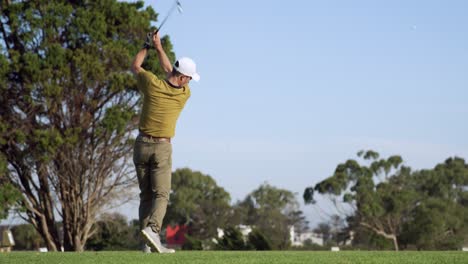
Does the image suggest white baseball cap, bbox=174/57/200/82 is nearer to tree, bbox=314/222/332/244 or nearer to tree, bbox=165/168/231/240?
tree, bbox=165/168/231/240

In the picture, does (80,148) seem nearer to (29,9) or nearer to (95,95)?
(95,95)

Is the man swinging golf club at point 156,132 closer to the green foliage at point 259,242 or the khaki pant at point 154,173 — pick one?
the khaki pant at point 154,173

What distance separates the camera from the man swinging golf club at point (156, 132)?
9508mm

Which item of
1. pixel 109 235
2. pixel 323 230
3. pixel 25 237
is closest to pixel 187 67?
pixel 109 235

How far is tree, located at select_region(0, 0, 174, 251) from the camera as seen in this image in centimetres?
3306

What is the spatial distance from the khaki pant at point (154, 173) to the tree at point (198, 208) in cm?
8362

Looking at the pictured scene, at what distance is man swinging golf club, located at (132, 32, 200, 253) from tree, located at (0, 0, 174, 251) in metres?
23.4

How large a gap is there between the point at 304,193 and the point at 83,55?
4271 cm

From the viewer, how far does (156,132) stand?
9.62 m

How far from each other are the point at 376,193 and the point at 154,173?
2356 inches

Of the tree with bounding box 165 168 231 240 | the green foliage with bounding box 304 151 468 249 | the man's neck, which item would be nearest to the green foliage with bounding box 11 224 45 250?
the tree with bounding box 165 168 231 240

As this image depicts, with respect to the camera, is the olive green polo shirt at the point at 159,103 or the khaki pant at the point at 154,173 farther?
the khaki pant at the point at 154,173

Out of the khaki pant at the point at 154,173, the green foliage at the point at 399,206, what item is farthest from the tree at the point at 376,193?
the khaki pant at the point at 154,173

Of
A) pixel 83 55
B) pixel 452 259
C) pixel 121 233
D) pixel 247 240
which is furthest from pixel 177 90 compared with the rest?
pixel 121 233
